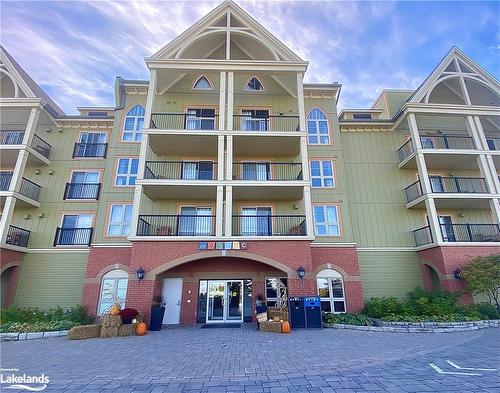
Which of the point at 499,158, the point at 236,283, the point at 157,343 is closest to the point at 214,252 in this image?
the point at 236,283

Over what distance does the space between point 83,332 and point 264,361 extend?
7341 millimetres

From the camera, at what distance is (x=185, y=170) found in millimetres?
14820

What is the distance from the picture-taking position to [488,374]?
204 inches

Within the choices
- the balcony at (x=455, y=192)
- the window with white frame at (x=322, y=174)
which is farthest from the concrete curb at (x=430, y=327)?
the window with white frame at (x=322, y=174)

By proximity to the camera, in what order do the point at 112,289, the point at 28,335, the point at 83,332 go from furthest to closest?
the point at 112,289
the point at 28,335
the point at 83,332

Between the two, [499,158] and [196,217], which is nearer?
[196,217]

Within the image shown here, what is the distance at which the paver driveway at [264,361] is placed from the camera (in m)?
4.82

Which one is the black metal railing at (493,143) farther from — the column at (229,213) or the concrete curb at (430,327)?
the column at (229,213)

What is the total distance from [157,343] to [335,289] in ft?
28.7

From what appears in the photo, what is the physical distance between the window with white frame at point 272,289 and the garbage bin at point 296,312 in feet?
6.59

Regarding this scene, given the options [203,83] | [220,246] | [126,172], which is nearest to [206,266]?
[220,246]

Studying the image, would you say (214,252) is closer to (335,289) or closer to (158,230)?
(158,230)

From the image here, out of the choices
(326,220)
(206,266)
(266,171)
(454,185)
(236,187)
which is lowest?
(206,266)

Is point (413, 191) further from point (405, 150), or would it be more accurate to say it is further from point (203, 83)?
point (203, 83)
